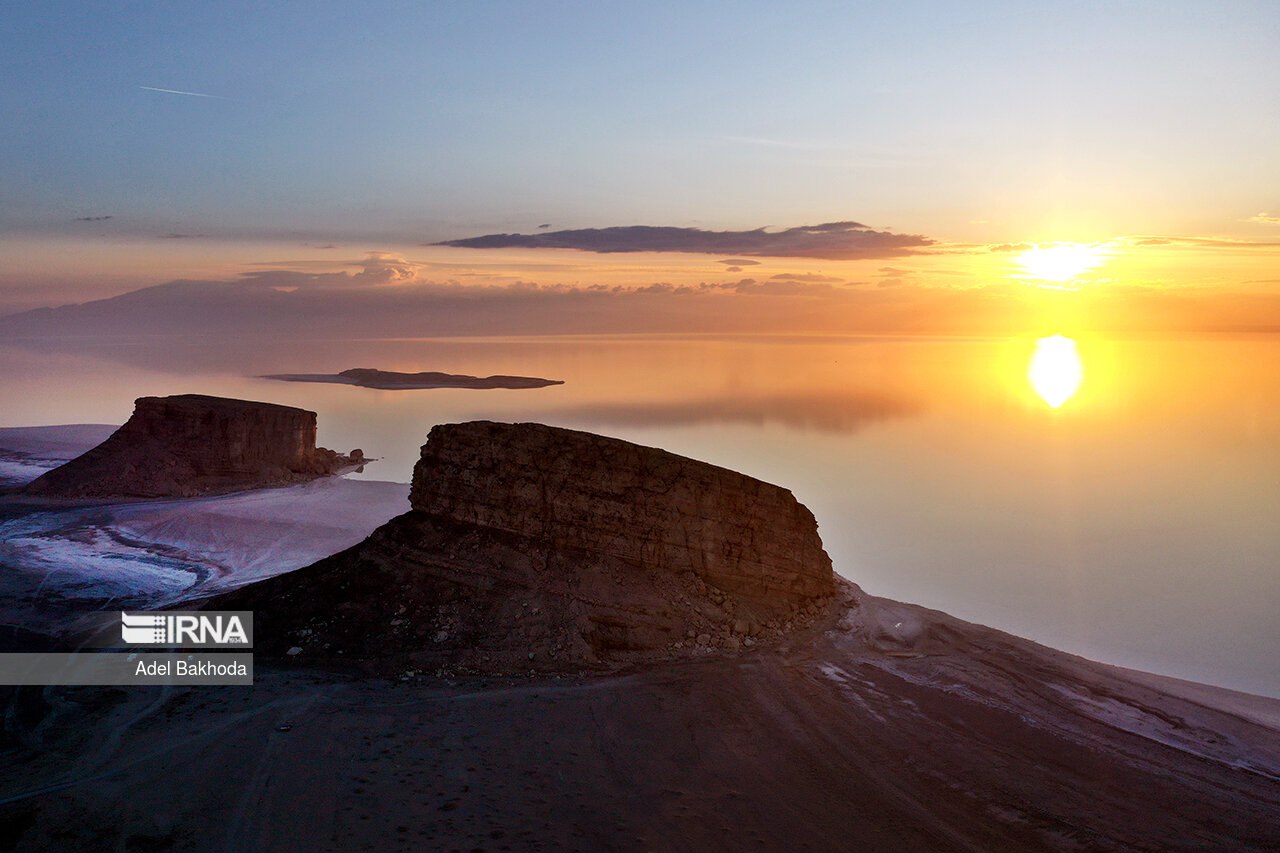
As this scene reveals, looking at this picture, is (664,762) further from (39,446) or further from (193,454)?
(39,446)

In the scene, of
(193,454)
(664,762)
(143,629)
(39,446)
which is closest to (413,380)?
(39,446)

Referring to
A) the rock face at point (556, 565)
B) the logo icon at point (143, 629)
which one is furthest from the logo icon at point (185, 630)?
the rock face at point (556, 565)

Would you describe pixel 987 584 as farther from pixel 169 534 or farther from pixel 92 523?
pixel 92 523

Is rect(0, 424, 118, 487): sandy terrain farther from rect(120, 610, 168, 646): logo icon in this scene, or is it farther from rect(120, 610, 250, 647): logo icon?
rect(120, 610, 250, 647): logo icon

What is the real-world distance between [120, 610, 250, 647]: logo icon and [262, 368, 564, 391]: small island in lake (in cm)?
6636

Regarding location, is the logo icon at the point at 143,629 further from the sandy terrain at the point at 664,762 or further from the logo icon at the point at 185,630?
the sandy terrain at the point at 664,762

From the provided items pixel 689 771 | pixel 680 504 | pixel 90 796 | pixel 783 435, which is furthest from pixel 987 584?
pixel 783 435

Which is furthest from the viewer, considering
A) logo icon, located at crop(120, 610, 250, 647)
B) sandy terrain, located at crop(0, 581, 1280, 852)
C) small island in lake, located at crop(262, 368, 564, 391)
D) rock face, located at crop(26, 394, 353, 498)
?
small island in lake, located at crop(262, 368, 564, 391)

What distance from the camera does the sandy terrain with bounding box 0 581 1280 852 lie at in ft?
39.1

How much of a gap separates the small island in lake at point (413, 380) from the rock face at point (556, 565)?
6627cm

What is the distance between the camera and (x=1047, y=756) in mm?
14812

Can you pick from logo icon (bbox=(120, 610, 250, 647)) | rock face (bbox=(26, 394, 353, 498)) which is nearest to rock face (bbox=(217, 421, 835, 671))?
logo icon (bbox=(120, 610, 250, 647))

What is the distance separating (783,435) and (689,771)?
39444 mm

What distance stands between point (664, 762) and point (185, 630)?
452 inches
